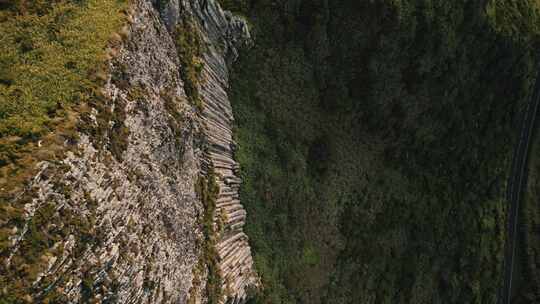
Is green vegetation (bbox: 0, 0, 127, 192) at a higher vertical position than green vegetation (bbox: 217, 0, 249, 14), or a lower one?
lower

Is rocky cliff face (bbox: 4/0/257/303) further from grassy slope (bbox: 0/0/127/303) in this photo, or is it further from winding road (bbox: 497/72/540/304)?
winding road (bbox: 497/72/540/304)

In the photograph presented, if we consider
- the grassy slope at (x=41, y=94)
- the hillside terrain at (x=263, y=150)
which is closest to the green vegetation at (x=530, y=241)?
the hillside terrain at (x=263, y=150)

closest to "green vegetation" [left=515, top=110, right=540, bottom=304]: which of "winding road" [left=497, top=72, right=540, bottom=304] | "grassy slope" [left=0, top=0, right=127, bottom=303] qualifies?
"winding road" [left=497, top=72, right=540, bottom=304]

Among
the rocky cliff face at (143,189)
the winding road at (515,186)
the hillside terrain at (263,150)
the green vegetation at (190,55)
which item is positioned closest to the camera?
the rocky cliff face at (143,189)

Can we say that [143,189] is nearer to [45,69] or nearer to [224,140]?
[45,69]

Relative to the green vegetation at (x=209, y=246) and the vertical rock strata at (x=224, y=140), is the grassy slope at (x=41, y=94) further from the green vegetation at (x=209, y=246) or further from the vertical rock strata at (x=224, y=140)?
the green vegetation at (x=209, y=246)

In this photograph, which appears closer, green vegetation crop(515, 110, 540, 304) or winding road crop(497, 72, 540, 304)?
green vegetation crop(515, 110, 540, 304)
